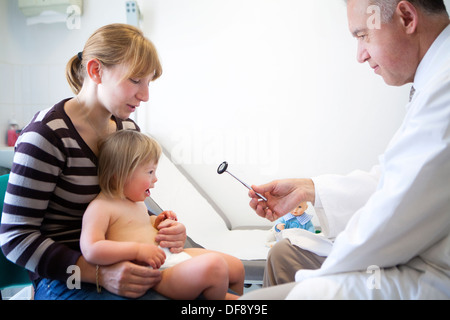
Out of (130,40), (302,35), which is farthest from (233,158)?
(130,40)

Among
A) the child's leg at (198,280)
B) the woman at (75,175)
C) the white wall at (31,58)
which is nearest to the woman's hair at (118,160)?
the woman at (75,175)

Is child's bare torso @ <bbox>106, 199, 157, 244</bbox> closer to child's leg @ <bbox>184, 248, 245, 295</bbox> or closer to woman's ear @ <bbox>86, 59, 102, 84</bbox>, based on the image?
child's leg @ <bbox>184, 248, 245, 295</bbox>

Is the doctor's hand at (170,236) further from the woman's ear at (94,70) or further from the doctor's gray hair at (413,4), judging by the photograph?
the doctor's gray hair at (413,4)

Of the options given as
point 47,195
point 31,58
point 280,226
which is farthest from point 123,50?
point 31,58

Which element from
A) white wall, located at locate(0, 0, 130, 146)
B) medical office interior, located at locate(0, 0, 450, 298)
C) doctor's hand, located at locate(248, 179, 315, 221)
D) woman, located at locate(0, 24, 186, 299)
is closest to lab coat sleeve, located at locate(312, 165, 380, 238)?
doctor's hand, located at locate(248, 179, 315, 221)

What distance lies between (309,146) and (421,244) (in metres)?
1.72

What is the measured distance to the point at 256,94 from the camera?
95.7 inches

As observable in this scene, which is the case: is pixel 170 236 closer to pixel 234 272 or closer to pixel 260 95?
pixel 234 272

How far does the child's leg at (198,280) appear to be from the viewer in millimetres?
841

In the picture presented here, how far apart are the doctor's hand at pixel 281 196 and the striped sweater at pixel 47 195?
56 centimetres

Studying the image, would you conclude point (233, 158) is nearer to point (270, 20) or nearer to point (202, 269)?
point (270, 20)

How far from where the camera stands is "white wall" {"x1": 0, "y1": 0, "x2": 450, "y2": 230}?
2.34m

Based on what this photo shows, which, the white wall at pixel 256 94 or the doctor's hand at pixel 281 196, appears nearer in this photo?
the doctor's hand at pixel 281 196

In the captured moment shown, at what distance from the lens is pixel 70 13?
6.97 ft
